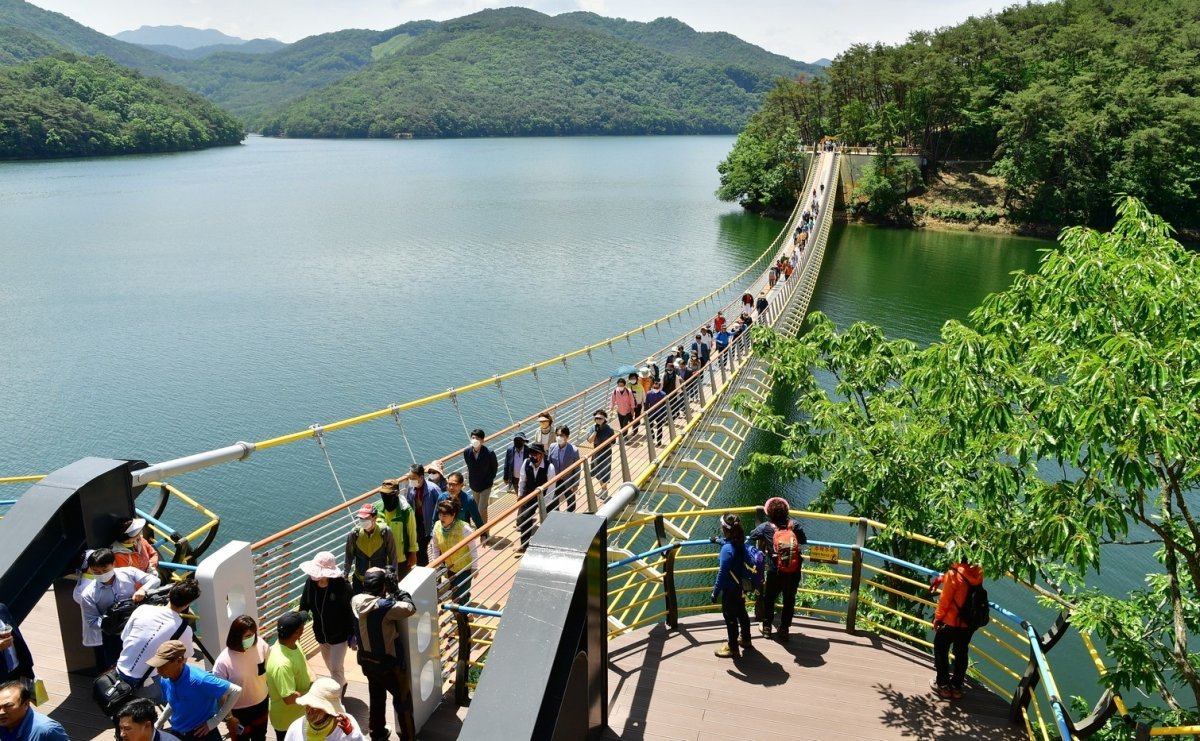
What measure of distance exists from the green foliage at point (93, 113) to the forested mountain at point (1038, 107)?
6563cm

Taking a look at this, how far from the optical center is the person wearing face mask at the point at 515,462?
24.4 ft

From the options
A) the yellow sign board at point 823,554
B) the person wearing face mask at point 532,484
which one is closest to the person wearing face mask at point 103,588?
the person wearing face mask at point 532,484

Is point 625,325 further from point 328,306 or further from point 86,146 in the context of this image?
point 86,146

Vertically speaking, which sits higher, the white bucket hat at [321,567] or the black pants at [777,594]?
the white bucket hat at [321,567]

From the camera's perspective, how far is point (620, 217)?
164 feet

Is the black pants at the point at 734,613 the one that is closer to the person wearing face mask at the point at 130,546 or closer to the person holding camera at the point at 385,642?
the person holding camera at the point at 385,642

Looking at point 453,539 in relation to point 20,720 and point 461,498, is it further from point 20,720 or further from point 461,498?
point 20,720

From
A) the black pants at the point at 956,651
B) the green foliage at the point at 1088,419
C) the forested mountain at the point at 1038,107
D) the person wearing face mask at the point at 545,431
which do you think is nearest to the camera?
the green foliage at the point at 1088,419

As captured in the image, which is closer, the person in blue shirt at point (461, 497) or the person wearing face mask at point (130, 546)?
the person wearing face mask at point (130, 546)

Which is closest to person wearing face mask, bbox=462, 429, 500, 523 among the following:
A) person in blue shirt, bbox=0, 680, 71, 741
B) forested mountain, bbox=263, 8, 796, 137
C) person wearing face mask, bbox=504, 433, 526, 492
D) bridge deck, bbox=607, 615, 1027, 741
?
person wearing face mask, bbox=504, 433, 526, 492

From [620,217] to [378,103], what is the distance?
117814 mm

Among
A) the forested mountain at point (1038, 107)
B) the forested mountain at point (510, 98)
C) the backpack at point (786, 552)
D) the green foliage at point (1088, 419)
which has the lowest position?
the backpack at point (786, 552)

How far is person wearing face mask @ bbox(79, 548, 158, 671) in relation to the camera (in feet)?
13.0

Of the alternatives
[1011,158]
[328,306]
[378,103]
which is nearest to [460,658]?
[328,306]
